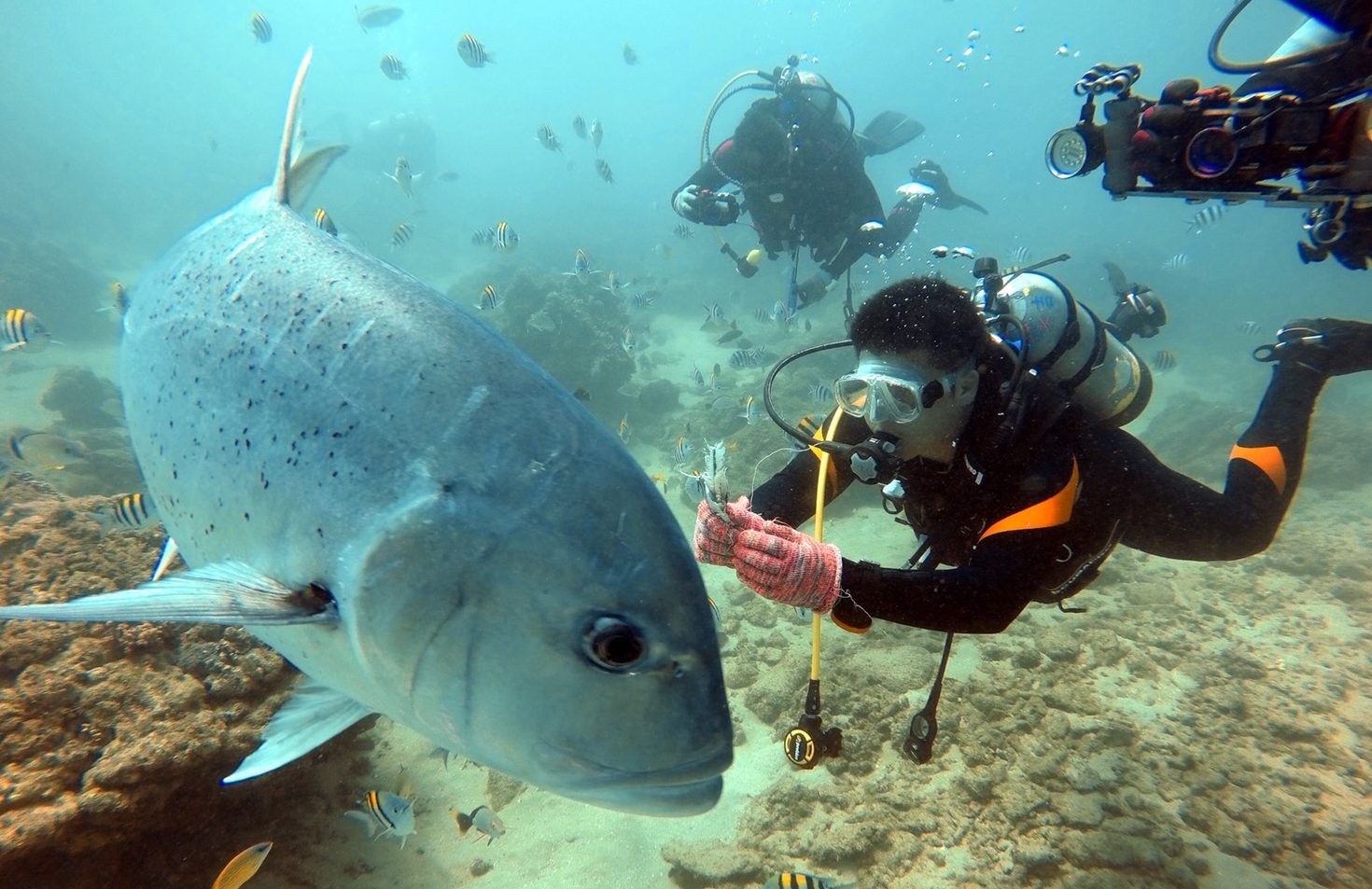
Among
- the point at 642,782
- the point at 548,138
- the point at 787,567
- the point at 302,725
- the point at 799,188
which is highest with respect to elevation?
the point at 548,138

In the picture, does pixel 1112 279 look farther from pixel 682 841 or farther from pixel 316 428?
pixel 316 428

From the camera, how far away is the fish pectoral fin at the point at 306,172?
178cm

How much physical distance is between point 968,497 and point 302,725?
121 inches

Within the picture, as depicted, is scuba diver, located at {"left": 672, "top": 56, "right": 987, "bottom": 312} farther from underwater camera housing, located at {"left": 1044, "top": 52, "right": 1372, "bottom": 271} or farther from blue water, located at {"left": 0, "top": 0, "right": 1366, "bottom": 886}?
blue water, located at {"left": 0, "top": 0, "right": 1366, "bottom": 886}

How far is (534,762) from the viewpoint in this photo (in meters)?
1.08

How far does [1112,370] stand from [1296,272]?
Result: 5380 cm

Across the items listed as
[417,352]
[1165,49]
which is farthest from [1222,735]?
[1165,49]

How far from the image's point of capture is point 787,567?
2275 millimetres

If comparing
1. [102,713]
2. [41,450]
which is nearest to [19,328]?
[41,450]

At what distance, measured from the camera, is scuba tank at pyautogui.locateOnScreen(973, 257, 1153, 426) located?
10.9 feet

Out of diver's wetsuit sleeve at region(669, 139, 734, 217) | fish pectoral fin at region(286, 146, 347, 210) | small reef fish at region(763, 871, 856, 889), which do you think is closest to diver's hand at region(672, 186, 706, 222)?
diver's wetsuit sleeve at region(669, 139, 734, 217)

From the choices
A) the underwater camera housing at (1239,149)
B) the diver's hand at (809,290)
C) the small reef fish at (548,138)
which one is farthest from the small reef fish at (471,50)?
the underwater camera housing at (1239,149)

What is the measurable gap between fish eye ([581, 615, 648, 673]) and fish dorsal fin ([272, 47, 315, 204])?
1.54m

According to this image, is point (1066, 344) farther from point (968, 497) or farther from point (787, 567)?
point (787, 567)
